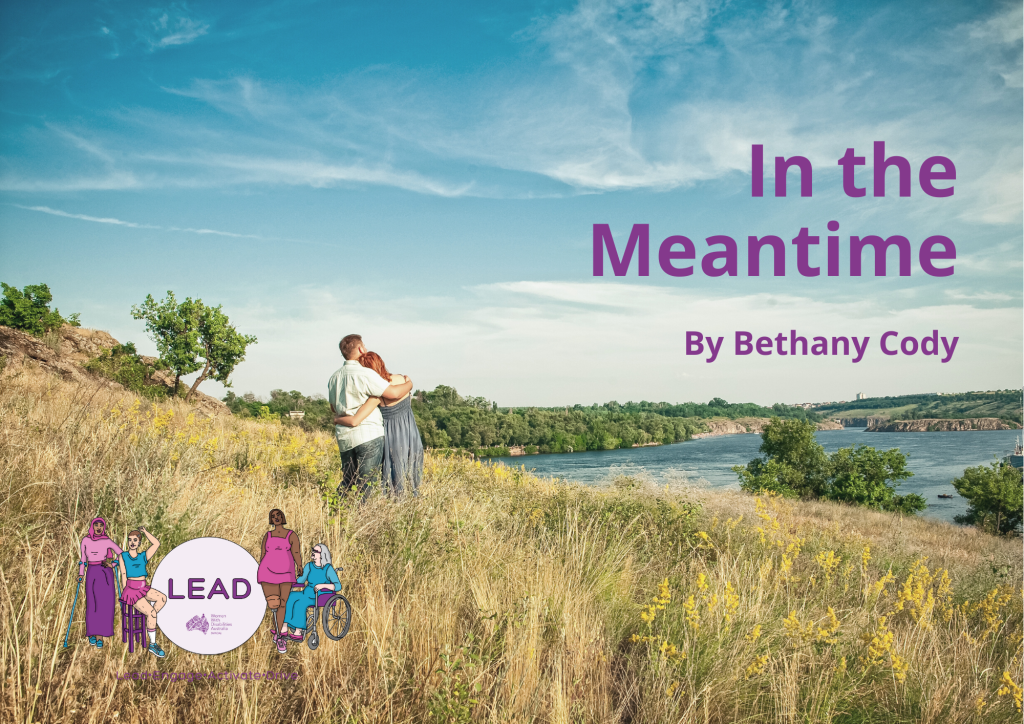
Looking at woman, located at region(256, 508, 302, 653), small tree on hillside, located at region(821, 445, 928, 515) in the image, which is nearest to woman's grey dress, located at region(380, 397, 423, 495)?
woman, located at region(256, 508, 302, 653)

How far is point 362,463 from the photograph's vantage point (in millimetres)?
5039

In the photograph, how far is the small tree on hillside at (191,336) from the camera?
34.1 metres

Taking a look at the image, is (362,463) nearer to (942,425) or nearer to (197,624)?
(197,624)

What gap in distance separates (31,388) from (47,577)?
6130 millimetres

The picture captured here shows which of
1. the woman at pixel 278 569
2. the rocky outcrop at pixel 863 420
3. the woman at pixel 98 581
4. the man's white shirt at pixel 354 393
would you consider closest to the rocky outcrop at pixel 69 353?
the man's white shirt at pixel 354 393

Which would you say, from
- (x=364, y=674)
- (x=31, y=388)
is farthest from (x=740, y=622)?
(x=31, y=388)

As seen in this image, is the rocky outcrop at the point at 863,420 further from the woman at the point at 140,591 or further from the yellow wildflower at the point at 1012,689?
the woman at the point at 140,591

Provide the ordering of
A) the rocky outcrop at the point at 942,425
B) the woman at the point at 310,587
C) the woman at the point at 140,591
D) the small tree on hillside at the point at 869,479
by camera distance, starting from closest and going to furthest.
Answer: the woman at the point at 140,591 → the woman at the point at 310,587 → the small tree on hillside at the point at 869,479 → the rocky outcrop at the point at 942,425

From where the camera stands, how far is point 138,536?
2.57 meters

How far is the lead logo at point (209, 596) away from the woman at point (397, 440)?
2423 millimetres

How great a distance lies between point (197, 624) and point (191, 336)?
36966mm

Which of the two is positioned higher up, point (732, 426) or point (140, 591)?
point (140, 591)

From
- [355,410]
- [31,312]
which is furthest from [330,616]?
[31,312]

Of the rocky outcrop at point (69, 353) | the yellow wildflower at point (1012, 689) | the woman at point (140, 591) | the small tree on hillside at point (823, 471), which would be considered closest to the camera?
the woman at point (140, 591)
